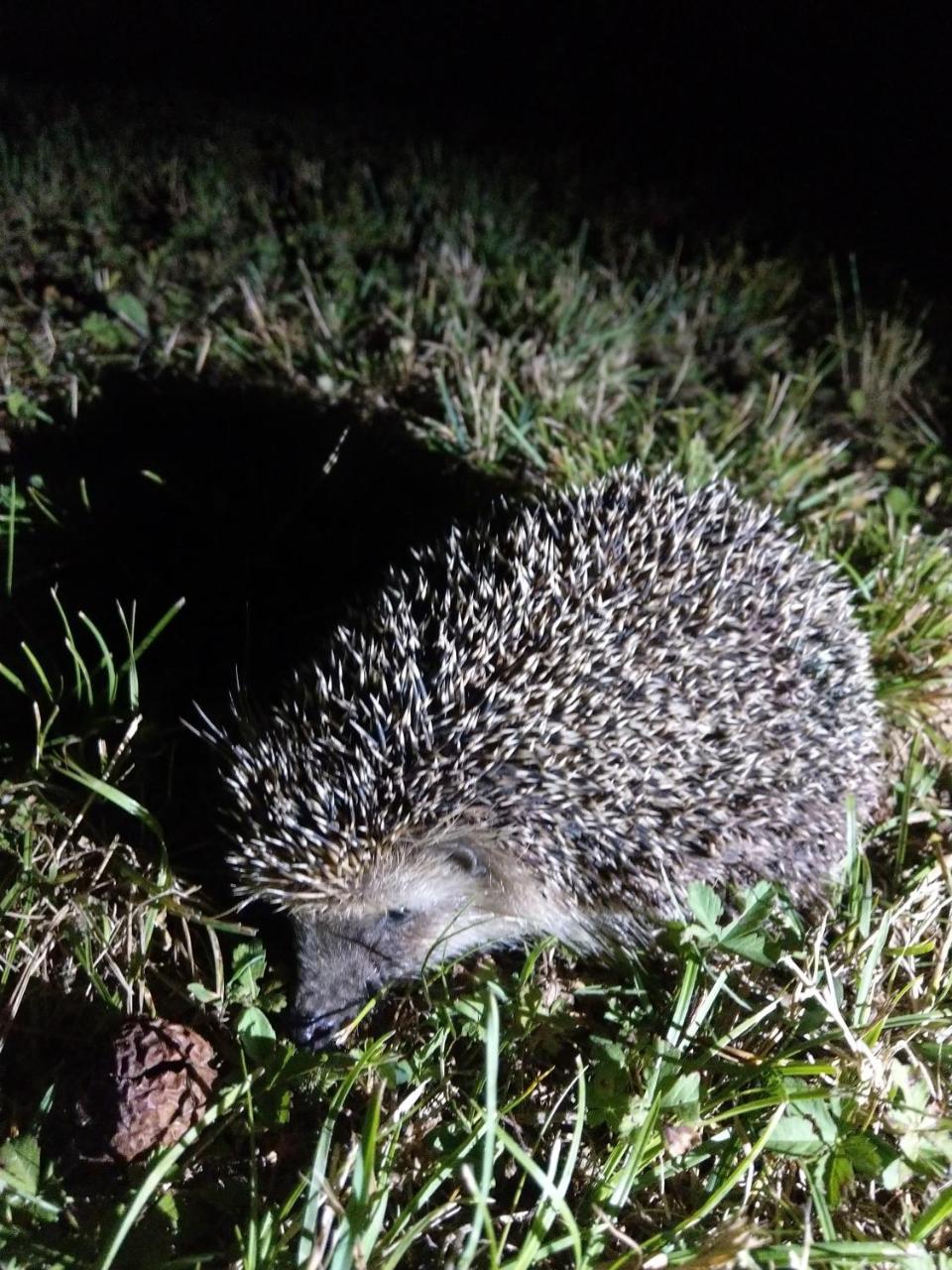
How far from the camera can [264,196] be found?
5.22 meters

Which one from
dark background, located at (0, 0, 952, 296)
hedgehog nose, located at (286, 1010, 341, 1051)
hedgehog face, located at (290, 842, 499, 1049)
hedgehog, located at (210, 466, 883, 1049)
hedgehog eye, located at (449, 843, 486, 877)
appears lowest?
hedgehog nose, located at (286, 1010, 341, 1051)

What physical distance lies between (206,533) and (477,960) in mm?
1839

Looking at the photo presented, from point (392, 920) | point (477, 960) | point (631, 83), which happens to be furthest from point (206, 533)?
point (631, 83)

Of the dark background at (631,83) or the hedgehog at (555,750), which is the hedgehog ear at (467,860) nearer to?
the hedgehog at (555,750)

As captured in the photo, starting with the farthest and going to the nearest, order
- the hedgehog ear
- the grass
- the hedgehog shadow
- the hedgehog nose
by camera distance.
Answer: the hedgehog shadow
the hedgehog ear
the hedgehog nose
the grass

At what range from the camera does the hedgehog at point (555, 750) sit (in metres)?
2.41

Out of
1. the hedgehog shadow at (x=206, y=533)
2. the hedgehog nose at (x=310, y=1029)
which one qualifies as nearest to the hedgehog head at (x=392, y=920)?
the hedgehog nose at (x=310, y=1029)

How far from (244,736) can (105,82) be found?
197 inches

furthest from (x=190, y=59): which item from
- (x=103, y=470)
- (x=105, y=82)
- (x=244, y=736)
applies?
(x=244, y=736)

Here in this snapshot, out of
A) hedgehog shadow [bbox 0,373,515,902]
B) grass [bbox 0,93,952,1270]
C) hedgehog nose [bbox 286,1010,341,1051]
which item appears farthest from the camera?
hedgehog shadow [bbox 0,373,515,902]

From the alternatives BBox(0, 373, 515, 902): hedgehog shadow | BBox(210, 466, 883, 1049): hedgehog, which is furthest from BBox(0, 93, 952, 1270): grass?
BBox(210, 466, 883, 1049): hedgehog

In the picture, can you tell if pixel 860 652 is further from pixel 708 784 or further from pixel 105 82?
pixel 105 82

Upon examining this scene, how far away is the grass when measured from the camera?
2.11m

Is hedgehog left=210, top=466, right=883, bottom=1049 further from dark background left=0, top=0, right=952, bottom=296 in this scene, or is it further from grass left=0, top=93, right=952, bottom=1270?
dark background left=0, top=0, right=952, bottom=296
